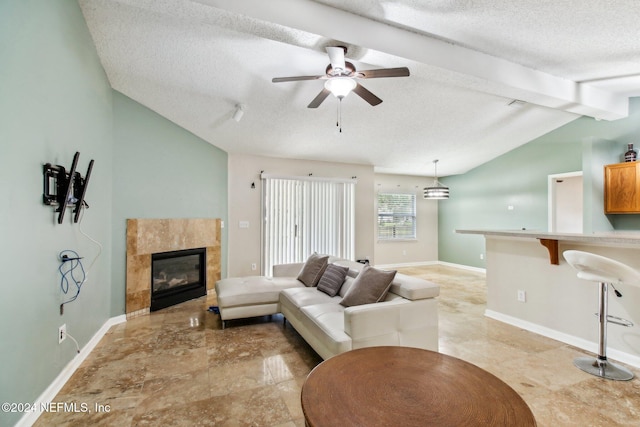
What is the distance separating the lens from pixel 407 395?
3.61ft

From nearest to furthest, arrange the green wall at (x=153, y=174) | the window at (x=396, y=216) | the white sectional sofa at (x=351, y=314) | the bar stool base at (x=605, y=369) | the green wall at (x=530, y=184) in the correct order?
1. the white sectional sofa at (x=351, y=314)
2. the bar stool base at (x=605, y=369)
3. the green wall at (x=153, y=174)
4. the green wall at (x=530, y=184)
5. the window at (x=396, y=216)

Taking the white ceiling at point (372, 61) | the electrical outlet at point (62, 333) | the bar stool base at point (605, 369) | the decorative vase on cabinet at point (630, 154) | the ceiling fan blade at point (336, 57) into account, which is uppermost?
the white ceiling at point (372, 61)

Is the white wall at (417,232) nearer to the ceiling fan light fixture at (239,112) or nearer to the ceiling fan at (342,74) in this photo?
the ceiling fan light fixture at (239,112)

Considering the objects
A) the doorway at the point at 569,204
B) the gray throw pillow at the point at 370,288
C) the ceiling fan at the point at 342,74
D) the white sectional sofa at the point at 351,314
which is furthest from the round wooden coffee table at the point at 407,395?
the doorway at the point at 569,204

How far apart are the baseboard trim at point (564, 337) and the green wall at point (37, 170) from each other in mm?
4567

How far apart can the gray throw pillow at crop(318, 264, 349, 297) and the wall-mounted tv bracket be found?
253 centimetres

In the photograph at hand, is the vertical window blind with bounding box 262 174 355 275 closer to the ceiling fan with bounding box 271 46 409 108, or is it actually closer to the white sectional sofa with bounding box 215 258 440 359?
the white sectional sofa with bounding box 215 258 440 359

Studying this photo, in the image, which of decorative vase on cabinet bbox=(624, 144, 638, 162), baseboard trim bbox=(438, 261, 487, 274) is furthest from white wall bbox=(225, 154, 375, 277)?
decorative vase on cabinet bbox=(624, 144, 638, 162)

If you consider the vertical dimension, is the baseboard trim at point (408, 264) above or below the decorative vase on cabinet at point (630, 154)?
below

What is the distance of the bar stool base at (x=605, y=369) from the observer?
7.65ft

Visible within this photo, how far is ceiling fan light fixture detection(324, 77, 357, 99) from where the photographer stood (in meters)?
2.42

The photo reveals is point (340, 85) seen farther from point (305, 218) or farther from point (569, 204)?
point (569, 204)

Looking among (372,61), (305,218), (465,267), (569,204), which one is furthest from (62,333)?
(569,204)

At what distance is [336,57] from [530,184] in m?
5.64
